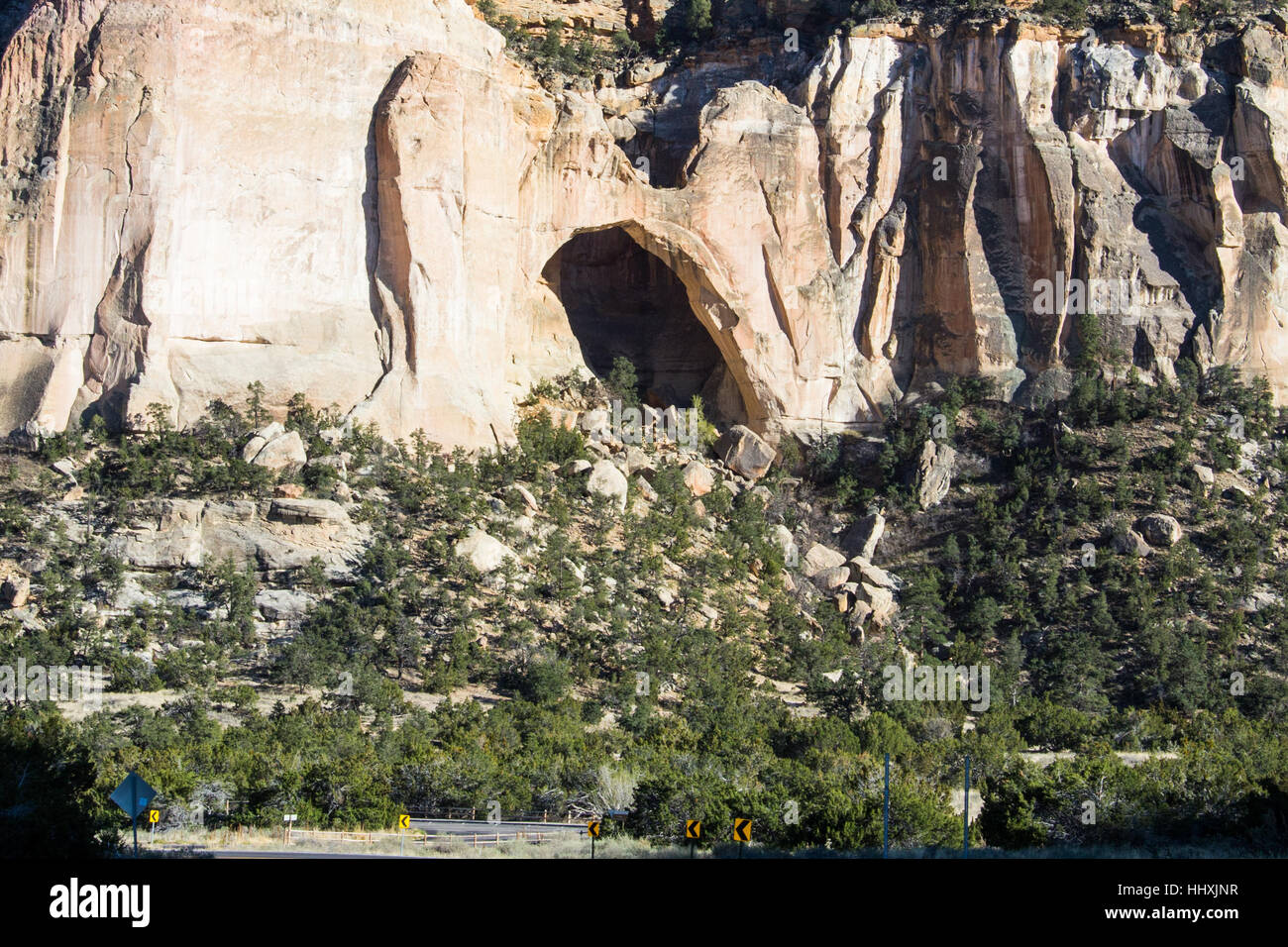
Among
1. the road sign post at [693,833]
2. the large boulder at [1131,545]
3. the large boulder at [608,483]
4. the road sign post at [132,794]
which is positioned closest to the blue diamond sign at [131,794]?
the road sign post at [132,794]

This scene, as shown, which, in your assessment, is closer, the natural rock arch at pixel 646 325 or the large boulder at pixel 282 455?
the large boulder at pixel 282 455

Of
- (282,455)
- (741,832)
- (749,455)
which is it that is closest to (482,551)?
(282,455)

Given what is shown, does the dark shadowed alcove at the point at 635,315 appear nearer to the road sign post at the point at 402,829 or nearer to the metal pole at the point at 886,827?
the road sign post at the point at 402,829

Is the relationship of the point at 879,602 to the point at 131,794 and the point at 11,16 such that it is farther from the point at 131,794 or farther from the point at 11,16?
the point at 11,16

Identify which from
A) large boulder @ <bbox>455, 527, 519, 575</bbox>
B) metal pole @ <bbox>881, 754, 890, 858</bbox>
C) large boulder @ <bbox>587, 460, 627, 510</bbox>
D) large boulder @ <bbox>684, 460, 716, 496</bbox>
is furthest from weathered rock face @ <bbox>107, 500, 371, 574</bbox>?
metal pole @ <bbox>881, 754, 890, 858</bbox>

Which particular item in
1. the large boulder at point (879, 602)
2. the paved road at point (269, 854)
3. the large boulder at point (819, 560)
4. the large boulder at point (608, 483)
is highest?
the large boulder at point (608, 483)

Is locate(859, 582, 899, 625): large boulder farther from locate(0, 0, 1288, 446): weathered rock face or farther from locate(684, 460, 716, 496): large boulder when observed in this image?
locate(0, 0, 1288, 446): weathered rock face

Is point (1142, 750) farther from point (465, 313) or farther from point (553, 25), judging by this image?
point (553, 25)
